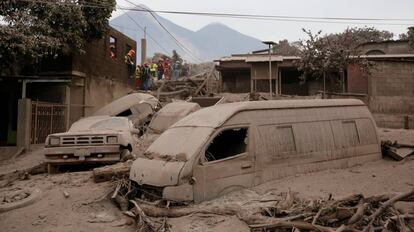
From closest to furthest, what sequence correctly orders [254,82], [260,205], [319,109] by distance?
[260,205] < [319,109] < [254,82]

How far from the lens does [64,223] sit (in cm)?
782

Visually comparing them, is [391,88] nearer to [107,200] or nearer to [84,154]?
[84,154]

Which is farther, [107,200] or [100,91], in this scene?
[100,91]

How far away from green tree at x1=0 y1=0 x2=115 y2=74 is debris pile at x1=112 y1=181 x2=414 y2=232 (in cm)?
1031

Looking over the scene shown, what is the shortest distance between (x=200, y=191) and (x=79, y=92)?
13.9m

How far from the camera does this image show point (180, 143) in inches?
328

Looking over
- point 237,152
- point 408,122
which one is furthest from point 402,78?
point 237,152

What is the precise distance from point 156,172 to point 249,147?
200cm

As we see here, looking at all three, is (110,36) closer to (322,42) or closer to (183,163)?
(322,42)

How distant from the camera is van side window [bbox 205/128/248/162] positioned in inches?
355

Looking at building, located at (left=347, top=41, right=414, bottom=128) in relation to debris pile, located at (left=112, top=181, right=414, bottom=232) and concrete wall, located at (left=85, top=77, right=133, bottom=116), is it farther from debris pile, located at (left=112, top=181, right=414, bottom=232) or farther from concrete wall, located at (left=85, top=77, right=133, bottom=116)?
debris pile, located at (left=112, top=181, right=414, bottom=232)

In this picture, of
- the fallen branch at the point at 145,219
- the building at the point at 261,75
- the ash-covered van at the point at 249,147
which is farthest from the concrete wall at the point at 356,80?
the fallen branch at the point at 145,219

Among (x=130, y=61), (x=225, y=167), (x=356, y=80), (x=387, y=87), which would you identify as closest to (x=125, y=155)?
(x=225, y=167)

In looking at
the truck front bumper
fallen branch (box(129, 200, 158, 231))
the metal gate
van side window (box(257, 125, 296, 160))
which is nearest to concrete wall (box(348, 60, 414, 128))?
van side window (box(257, 125, 296, 160))
